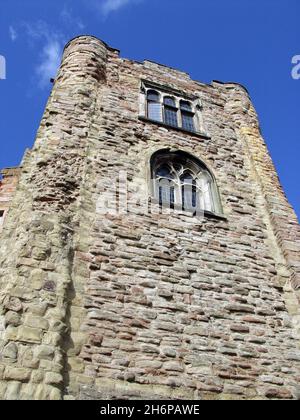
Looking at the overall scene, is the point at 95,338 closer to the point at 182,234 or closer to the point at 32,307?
the point at 32,307

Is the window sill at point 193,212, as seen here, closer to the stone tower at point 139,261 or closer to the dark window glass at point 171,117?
the stone tower at point 139,261

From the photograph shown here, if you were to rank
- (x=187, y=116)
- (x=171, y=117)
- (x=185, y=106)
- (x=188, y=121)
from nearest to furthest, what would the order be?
(x=171, y=117) → (x=188, y=121) → (x=187, y=116) → (x=185, y=106)

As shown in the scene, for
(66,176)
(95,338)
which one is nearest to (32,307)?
(95,338)

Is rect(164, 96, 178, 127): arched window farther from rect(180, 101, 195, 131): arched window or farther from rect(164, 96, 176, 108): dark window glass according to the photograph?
rect(180, 101, 195, 131): arched window

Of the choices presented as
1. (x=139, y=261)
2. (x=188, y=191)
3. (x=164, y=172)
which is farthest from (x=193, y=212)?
(x=139, y=261)

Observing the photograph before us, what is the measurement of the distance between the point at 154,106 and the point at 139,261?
574cm

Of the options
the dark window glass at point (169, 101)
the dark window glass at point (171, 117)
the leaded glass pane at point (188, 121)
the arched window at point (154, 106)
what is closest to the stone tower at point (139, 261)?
the arched window at point (154, 106)

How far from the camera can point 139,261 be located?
6.23 meters

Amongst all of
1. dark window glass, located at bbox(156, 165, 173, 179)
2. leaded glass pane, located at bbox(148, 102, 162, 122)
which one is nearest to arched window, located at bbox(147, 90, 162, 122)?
leaded glass pane, located at bbox(148, 102, 162, 122)

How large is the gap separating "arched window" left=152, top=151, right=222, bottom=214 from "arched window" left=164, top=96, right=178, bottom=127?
1.61 meters

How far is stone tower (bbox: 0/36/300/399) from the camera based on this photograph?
473 cm

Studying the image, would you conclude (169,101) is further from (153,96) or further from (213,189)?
(213,189)

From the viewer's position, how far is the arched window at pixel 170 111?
10.5 meters
